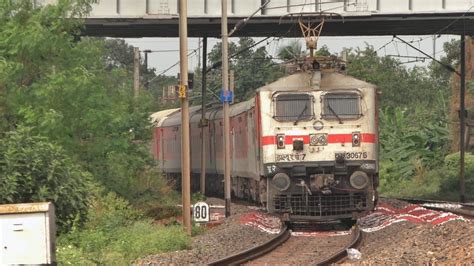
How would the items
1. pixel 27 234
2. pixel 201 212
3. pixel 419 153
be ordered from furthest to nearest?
pixel 419 153
pixel 201 212
pixel 27 234

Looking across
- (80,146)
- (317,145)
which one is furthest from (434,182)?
(317,145)

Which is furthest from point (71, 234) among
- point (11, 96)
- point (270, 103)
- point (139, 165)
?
point (139, 165)

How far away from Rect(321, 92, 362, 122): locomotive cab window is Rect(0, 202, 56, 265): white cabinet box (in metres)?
12.4

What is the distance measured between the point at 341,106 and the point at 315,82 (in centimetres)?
80

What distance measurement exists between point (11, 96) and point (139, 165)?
20.6 feet

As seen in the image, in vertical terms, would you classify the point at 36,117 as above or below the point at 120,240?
above

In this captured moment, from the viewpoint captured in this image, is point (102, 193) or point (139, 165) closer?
point (102, 193)

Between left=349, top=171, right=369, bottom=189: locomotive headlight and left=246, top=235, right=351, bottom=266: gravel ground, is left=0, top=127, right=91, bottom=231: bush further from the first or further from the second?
left=349, top=171, right=369, bottom=189: locomotive headlight

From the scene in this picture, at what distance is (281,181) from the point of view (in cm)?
2047

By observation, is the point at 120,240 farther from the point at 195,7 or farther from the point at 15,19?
the point at 195,7

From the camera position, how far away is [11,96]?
2394 centimetres

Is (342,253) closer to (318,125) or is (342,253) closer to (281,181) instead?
(281,181)

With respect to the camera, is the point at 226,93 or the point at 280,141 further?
the point at 226,93

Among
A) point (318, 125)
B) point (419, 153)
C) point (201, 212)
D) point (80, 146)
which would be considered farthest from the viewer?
point (419, 153)
